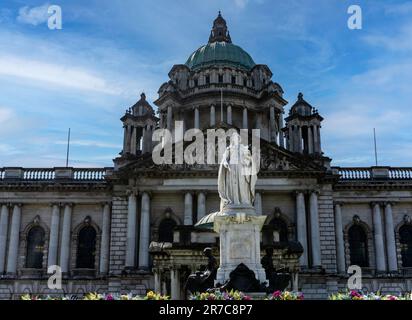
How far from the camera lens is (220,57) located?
59281mm

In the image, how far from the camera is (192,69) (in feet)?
194

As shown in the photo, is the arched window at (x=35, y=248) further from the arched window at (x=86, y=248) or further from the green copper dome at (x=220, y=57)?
the green copper dome at (x=220, y=57)

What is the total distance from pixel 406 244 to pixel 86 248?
85.2 feet

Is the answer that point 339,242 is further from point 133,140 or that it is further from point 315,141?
point 133,140

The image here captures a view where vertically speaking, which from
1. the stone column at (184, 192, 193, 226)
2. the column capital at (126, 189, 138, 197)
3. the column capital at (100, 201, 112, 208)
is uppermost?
the column capital at (126, 189, 138, 197)

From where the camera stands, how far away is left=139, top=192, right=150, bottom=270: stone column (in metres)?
37.7

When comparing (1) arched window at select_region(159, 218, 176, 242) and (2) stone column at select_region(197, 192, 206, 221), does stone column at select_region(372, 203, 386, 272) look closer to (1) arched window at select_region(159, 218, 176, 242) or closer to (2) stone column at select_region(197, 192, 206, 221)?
(2) stone column at select_region(197, 192, 206, 221)

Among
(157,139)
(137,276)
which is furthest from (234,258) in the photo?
(157,139)

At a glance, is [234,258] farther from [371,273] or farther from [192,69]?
[192,69]

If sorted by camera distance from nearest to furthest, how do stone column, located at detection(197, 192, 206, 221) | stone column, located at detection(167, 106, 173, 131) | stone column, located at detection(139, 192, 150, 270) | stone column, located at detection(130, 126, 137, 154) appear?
stone column, located at detection(139, 192, 150, 270)
stone column, located at detection(197, 192, 206, 221)
stone column, located at detection(130, 126, 137, 154)
stone column, located at detection(167, 106, 173, 131)

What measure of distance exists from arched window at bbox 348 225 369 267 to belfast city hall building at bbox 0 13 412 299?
8cm

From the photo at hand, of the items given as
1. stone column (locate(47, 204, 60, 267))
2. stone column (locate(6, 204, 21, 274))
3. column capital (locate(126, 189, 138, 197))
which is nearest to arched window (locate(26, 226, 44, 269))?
stone column (locate(6, 204, 21, 274))

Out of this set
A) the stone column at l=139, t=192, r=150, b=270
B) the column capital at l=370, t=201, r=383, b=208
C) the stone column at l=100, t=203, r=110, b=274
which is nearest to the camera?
the stone column at l=139, t=192, r=150, b=270

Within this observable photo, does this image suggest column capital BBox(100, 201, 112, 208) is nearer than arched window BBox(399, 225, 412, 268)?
No
